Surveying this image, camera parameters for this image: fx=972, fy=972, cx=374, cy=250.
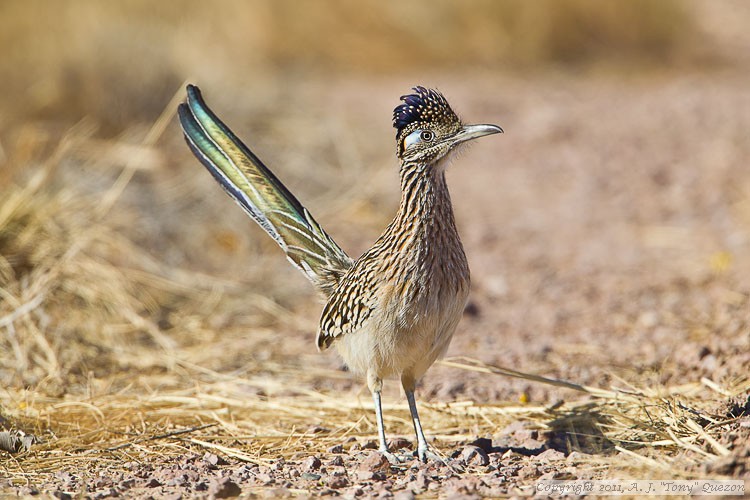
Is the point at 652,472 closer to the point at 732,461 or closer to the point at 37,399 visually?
the point at 732,461

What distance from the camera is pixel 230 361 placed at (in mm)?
5543

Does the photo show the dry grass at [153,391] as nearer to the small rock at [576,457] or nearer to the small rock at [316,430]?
the small rock at [316,430]

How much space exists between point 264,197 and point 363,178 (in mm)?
3964

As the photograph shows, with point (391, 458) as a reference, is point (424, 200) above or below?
above

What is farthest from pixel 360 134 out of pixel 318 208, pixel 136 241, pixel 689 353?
pixel 689 353

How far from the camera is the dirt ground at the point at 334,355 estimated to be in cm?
384

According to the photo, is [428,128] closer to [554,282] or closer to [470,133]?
[470,133]

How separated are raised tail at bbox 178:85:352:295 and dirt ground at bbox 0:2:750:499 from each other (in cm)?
70

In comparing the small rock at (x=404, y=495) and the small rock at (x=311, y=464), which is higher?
the small rock at (x=311, y=464)

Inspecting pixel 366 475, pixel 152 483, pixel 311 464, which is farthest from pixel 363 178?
pixel 152 483

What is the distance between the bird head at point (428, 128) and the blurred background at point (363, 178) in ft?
4.85

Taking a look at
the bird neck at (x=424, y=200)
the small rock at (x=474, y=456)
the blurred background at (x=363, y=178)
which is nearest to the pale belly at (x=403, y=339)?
the bird neck at (x=424, y=200)

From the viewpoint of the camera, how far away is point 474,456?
3896 mm

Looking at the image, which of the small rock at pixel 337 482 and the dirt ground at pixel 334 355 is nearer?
the small rock at pixel 337 482
